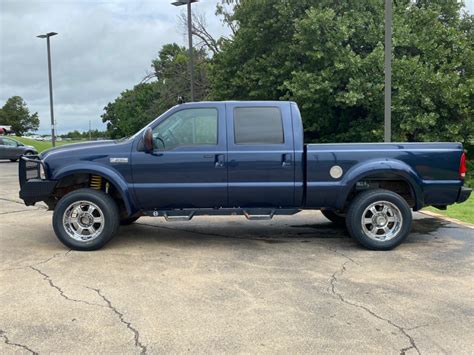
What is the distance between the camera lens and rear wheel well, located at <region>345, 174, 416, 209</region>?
22.0ft

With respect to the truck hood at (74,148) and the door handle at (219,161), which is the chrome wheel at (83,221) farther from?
the door handle at (219,161)

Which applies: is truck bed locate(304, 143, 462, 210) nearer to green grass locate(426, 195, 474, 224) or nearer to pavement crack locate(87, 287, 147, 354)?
Answer: green grass locate(426, 195, 474, 224)

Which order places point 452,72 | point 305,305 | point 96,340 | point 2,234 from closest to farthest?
point 96,340
point 305,305
point 2,234
point 452,72

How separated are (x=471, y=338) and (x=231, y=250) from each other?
3.36 meters

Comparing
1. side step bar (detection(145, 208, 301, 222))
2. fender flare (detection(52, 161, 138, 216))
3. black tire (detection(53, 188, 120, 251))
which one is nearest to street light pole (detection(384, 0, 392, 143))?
side step bar (detection(145, 208, 301, 222))

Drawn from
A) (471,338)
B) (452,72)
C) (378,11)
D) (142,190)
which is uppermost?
(378,11)

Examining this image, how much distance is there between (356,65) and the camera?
656 inches

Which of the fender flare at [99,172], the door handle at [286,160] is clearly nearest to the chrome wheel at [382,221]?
the door handle at [286,160]

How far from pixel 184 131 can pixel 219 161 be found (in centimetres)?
64

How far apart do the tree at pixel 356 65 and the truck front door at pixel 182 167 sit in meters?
10.9

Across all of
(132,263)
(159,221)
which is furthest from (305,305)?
(159,221)

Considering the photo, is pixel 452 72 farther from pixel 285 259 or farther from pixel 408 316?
pixel 408 316

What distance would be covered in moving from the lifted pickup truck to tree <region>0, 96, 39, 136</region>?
106m

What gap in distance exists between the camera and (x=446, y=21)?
21.5 metres
